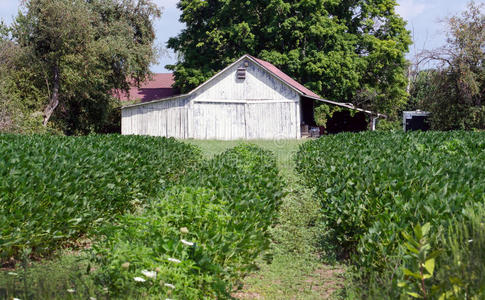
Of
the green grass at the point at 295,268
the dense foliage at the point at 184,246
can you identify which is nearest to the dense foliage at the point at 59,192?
the dense foliage at the point at 184,246

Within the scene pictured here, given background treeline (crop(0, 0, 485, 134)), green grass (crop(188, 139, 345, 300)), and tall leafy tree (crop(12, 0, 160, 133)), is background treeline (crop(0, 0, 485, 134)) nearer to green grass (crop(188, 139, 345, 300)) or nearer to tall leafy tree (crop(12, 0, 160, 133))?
tall leafy tree (crop(12, 0, 160, 133))

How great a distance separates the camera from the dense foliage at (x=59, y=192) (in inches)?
241

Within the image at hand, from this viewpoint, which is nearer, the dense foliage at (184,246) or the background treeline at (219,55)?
the dense foliage at (184,246)

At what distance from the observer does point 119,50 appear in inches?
1261

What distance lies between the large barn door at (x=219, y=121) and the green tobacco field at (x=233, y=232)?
66.5ft

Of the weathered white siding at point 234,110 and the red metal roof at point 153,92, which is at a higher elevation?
the red metal roof at point 153,92

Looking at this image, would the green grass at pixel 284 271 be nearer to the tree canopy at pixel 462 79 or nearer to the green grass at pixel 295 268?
the green grass at pixel 295 268

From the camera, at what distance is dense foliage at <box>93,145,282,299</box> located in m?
3.82

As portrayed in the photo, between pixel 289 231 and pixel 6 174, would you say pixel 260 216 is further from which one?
pixel 6 174

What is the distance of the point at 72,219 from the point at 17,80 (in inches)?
1019

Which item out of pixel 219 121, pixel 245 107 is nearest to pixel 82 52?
pixel 219 121

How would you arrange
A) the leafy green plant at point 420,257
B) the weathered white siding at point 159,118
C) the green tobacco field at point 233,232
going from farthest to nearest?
the weathered white siding at point 159,118 < the green tobacco field at point 233,232 < the leafy green plant at point 420,257

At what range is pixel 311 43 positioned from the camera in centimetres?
3597

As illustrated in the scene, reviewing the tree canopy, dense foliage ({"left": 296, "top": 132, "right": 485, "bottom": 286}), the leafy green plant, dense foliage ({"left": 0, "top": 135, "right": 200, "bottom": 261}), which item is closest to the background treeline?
the tree canopy
